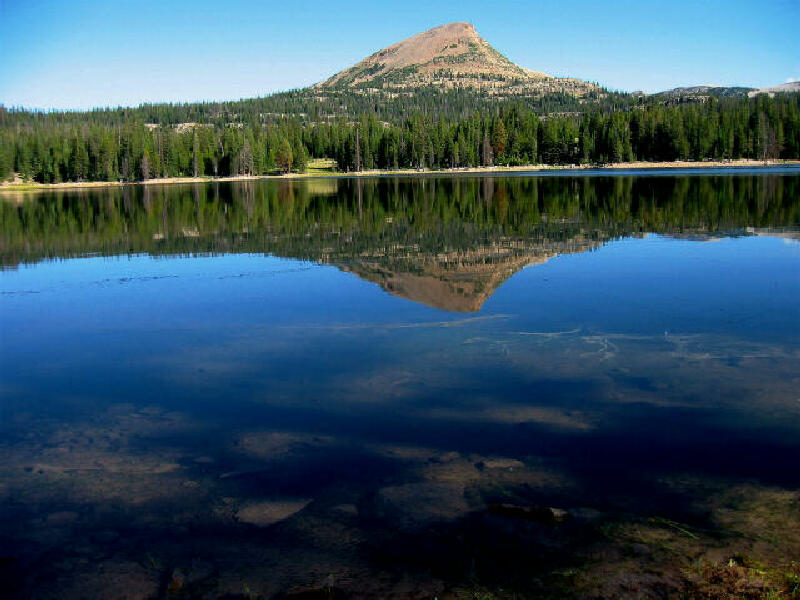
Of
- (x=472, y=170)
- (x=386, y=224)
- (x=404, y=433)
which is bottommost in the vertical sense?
(x=404, y=433)

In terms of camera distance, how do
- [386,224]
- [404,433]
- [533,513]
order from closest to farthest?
1. [533,513]
2. [404,433]
3. [386,224]

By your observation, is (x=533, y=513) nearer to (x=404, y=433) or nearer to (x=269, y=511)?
(x=404, y=433)

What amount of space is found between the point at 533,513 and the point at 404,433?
2.67 meters

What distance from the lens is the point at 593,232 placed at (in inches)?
1258

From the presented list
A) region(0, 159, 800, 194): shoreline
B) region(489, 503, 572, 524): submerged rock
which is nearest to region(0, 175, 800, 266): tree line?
region(489, 503, 572, 524): submerged rock

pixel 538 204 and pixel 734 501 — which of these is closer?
pixel 734 501

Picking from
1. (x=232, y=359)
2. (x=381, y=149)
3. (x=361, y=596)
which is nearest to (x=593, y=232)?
(x=232, y=359)

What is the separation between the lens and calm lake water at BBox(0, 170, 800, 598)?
6586 mm

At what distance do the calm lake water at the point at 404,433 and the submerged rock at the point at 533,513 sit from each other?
2 cm

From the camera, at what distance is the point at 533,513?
727 cm

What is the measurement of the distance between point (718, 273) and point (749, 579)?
16.8 metres

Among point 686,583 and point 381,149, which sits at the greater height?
point 381,149

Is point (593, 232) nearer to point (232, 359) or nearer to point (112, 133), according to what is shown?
point (232, 359)

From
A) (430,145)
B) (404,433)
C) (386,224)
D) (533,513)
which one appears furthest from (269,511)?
(430,145)
